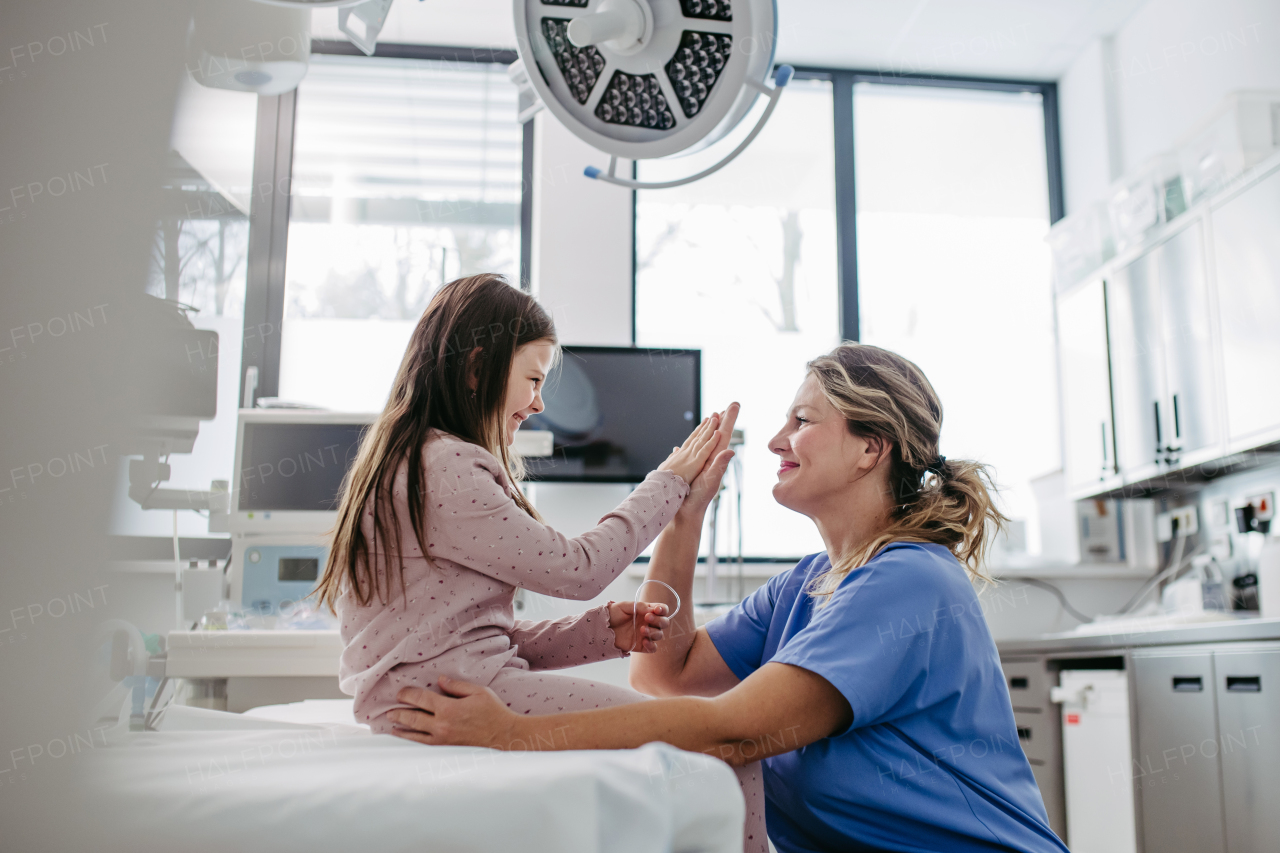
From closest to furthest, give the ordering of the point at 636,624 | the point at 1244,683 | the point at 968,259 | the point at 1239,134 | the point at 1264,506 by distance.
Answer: the point at 636,624, the point at 1244,683, the point at 1239,134, the point at 1264,506, the point at 968,259

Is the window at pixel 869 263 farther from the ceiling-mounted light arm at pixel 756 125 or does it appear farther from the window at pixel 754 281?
the ceiling-mounted light arm at pixel 756 125

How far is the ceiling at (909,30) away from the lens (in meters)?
3.72

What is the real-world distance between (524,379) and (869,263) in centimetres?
295

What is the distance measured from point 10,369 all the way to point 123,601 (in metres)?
0.07

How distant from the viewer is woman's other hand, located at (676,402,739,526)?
1.47 meters

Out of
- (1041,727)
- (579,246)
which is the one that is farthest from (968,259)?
(1041,727)

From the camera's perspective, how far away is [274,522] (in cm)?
255

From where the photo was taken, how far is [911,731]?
1.11 m

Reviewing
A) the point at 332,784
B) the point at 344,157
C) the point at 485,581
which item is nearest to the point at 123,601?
the point at 332,784

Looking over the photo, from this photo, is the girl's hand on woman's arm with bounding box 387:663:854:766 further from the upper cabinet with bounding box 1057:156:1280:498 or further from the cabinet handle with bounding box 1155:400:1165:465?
the cabinet handle with bounding box 1155:400:1165:465

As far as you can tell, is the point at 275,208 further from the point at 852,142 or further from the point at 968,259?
the point at 968,259

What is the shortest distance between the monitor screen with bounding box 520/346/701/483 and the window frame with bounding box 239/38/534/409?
738 mm

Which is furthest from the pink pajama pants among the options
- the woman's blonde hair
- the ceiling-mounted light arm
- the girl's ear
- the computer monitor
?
the computer monitor

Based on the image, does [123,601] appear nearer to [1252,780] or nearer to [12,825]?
[12,825]
